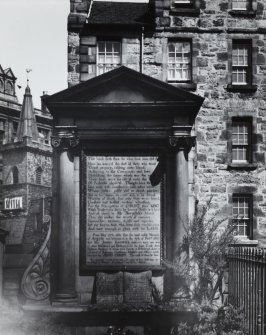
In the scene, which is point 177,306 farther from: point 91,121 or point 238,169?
point 238,169

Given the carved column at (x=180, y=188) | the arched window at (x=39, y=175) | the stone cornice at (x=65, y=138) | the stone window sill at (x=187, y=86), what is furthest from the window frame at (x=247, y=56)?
the arched window at (x=39, y=175)

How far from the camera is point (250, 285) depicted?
1318cm

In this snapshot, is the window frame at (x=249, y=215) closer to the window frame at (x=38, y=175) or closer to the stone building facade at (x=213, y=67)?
the stone building facade at (x=213, y=67)

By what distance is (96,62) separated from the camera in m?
23.9

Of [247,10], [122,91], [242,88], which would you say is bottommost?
[122,91]

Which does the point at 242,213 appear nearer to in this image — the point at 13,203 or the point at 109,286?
the point at 109,286

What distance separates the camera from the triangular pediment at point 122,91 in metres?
15.9

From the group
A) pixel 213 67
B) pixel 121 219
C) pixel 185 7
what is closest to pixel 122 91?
pixel 121 219

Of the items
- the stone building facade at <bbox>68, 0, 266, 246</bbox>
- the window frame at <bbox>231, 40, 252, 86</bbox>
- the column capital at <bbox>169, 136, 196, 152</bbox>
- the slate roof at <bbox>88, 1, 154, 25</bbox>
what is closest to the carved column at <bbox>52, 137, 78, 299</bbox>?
the column capital at <bbox>169, 136, 196, 152</bbox>

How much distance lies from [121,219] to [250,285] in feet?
14.7

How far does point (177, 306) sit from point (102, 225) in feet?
10.1

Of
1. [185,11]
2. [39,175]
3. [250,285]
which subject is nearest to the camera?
[250,285]

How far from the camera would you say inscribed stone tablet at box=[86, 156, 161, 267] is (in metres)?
16.1

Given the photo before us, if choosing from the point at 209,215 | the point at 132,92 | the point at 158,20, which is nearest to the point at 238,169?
the point at 209,215
